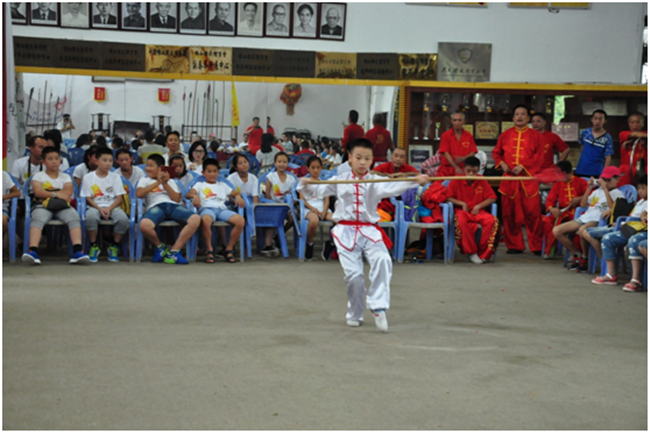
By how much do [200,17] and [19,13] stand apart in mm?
2254

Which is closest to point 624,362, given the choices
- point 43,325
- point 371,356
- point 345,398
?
point 371,356

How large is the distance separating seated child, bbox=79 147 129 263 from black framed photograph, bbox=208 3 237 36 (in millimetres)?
3645

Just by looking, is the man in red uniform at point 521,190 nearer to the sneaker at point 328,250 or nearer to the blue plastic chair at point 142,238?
the sneaker at point 328,250

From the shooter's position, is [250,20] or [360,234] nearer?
[360,234]

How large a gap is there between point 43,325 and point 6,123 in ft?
12.3

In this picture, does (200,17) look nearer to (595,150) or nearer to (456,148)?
(456,148)

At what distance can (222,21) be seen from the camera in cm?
989

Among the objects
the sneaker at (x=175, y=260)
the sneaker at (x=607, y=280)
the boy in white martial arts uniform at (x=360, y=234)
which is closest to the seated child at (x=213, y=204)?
the sneaker at (x=175, y=260)

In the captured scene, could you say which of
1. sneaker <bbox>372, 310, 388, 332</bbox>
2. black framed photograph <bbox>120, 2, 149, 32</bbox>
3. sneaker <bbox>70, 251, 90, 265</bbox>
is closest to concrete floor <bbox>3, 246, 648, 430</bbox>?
sneaker <bbox>372, 310, 388, 332</bbox>

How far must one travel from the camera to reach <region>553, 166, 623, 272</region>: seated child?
6.46m

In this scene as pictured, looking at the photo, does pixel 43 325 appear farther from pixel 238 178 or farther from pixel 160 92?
pixel 160 92

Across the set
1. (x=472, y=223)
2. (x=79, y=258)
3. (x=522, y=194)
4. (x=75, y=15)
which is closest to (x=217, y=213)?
(x=79, y=258)

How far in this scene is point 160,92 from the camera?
10023mm

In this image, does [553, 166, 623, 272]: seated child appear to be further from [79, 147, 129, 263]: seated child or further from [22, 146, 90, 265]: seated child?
[22, 146, 90, 265]: seated child
